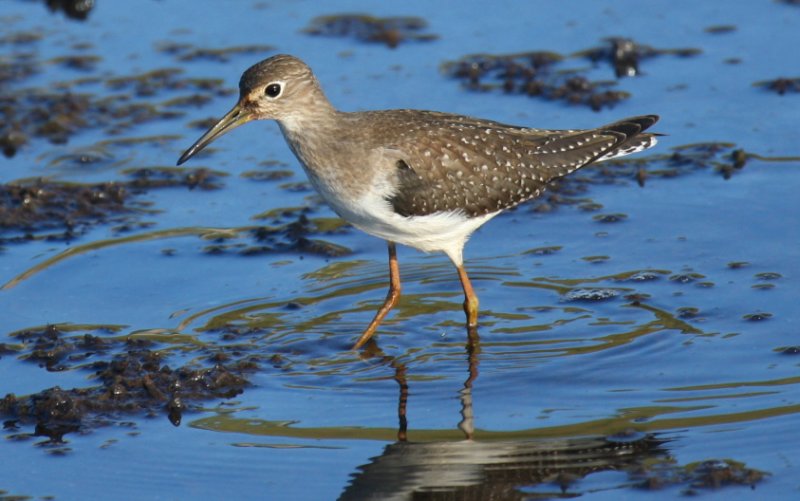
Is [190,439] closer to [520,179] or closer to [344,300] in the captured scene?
[344,300]

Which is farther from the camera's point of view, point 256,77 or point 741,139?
point 741,139

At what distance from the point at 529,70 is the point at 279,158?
2.99 metres

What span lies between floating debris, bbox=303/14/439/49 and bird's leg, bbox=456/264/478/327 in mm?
5500

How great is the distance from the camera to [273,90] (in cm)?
987

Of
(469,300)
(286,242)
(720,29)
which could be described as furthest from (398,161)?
(720,29)

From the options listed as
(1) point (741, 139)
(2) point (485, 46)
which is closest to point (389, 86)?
(2) point (485, 46)

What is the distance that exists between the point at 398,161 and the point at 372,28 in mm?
6097

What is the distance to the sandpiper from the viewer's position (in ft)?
31.9

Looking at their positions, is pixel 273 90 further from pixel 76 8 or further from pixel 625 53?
pixel 76 8

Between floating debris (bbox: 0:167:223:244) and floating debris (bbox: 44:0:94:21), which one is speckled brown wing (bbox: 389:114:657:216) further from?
floating debris (bbox: 44:0:94:21)

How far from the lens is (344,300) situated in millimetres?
10938

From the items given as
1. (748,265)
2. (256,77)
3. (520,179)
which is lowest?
(748,265)

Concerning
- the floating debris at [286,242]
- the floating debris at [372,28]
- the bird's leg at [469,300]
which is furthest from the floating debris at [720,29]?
the bird's leg at [469,300]

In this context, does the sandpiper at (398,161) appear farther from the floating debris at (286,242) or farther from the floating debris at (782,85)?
the floating debris at (782,85)
